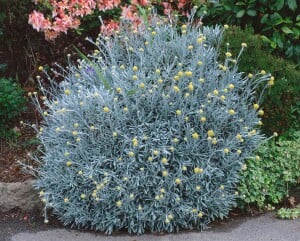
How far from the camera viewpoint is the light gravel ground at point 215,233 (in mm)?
4078

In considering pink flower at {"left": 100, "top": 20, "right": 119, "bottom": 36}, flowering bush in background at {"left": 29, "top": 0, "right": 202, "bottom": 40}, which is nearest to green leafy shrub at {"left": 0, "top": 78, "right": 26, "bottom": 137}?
flowering bush in background at {"left": 29, "top": 0, "right": 202, "bottom": 40}

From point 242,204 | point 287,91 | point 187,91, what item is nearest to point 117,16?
point 187,91

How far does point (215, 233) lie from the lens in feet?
13.6

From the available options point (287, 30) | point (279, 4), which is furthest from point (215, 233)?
point (279, 4)

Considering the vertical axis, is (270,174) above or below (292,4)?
below

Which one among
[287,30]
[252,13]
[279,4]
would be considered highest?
[279,4]

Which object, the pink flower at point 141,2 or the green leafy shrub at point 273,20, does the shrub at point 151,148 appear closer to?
the green leafy shrub at point 273,20

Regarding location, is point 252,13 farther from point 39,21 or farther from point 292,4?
point 39,21

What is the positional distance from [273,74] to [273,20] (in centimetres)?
68

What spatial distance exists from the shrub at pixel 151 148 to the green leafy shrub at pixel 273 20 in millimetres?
803

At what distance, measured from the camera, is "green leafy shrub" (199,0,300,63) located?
5039mm

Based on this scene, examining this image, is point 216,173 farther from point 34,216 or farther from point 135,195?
point 34,216

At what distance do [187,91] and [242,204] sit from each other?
3.31 feet

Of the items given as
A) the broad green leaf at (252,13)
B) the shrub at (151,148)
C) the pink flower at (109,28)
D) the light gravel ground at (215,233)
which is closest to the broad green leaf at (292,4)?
the broad green leaf at (252,13)
